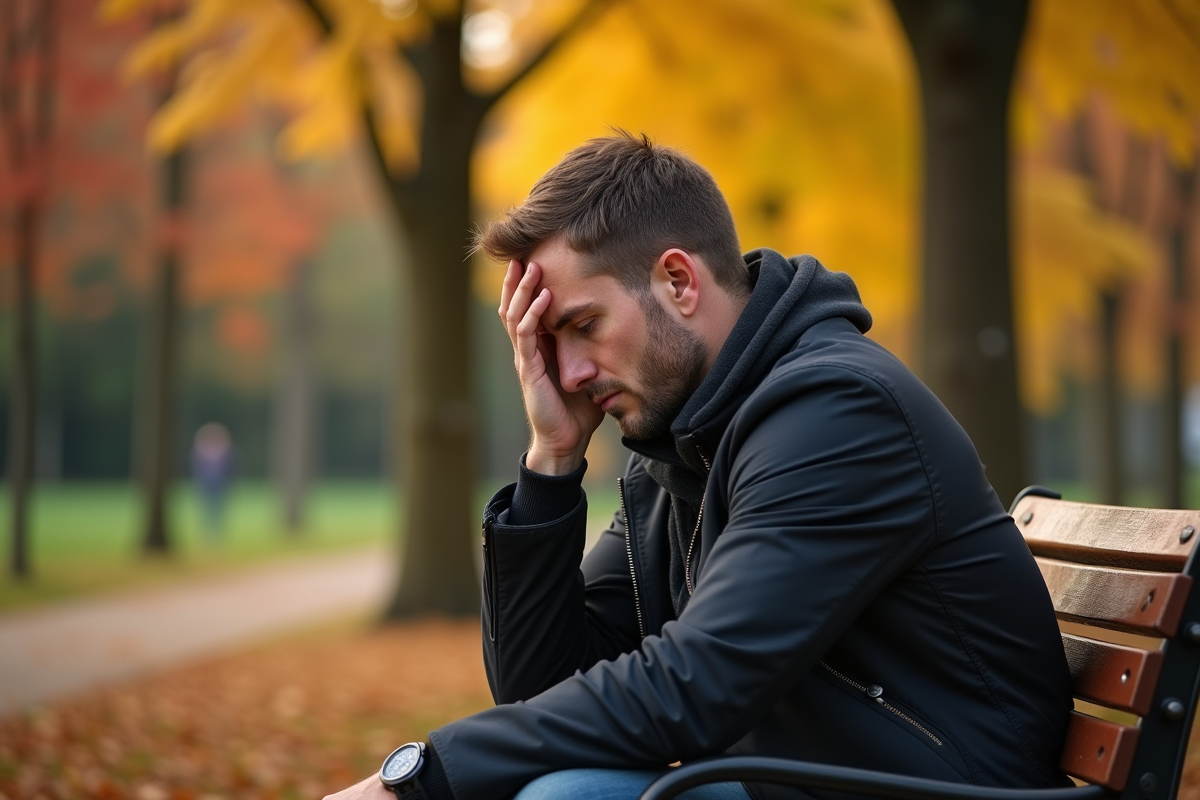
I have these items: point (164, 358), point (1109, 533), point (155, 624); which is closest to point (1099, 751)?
point (1109, 533)

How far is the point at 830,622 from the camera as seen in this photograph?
2008 mm

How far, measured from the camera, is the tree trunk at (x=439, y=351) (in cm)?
1017

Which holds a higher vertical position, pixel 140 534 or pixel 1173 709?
pixel 1173 709

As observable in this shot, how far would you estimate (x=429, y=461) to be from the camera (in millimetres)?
10320

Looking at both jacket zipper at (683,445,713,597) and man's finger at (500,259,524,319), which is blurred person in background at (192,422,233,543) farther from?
jacket zipper at (683,445,713,597)

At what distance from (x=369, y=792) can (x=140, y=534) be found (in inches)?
631

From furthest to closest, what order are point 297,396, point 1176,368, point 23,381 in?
point 297,396 < point 1176,368 < point 23,381

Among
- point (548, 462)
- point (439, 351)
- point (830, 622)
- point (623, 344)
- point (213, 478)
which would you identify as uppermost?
point (623, 344)

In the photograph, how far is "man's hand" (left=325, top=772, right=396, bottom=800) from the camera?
209cm

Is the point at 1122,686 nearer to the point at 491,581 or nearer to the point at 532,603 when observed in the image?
the point at 532,603

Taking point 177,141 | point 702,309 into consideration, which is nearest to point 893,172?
point 177,141

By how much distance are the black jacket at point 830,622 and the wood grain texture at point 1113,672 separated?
61 millimetres

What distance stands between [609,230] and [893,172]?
899cm

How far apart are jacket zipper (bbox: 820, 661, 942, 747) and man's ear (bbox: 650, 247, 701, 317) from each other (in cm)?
77
